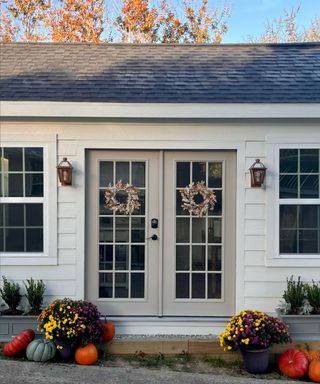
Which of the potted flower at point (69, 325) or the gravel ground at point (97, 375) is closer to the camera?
the gravel ground at point (97, 375)

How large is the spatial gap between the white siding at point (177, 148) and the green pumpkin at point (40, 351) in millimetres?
692

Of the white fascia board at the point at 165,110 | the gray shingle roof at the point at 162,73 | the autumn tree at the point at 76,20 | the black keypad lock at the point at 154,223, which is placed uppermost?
the autumn tree at the point at 76,20

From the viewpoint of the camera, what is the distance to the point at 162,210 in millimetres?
5301

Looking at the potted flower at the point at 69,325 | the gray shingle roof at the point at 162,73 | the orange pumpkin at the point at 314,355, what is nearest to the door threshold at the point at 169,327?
the potted flower at the point at 69,325

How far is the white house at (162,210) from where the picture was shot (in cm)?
521

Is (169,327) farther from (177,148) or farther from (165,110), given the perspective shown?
(165,110)

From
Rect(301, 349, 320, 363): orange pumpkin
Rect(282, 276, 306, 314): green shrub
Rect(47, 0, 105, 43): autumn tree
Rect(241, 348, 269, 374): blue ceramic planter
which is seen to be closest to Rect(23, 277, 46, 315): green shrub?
Rect(241, 348, 269, 374): blue ceramic planter

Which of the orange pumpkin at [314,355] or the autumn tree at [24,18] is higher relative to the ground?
the autumn tree at [24,18]

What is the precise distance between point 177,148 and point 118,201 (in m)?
0.91

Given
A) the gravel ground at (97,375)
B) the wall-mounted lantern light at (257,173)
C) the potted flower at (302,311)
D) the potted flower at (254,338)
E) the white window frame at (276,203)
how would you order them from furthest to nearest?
the white window frame at (276,203) < the wall-mounted lantern light at (257,173) < the potted flower at (302,311) < the potted flower at (254,338) < the gravel ground at (97,375)

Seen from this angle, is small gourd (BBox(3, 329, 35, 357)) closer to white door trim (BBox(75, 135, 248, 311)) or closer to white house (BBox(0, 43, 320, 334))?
white house (BBox(0, 43, 320, 334))

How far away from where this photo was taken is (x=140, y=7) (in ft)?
59.7

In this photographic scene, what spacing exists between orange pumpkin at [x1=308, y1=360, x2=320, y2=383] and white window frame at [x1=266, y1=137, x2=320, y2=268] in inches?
44.4

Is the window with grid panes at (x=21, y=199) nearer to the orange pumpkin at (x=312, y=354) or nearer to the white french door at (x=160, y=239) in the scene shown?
the white french door at (x=160, y=239)
